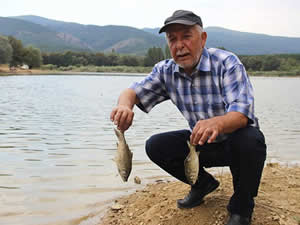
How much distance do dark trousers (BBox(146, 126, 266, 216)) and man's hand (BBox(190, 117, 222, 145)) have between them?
39 cm

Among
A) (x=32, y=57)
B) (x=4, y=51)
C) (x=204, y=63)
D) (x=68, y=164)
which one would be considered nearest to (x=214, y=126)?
(x=204, y=63)

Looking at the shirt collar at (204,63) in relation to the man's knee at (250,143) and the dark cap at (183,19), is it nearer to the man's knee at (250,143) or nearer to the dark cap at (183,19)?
the dark cap at (183,19)

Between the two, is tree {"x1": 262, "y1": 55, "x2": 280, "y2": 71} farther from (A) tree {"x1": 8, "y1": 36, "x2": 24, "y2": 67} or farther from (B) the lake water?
(B) the lake water

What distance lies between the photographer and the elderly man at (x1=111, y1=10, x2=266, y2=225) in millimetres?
3174

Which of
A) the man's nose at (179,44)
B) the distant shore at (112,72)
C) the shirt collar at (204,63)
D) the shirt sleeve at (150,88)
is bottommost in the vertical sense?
the distant shore at (112,72)

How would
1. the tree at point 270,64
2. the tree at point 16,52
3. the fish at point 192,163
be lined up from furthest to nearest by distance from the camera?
the tree at point 270,64, the tree at point 16,52, the fish at point 192,163

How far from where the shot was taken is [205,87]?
3.59 metres

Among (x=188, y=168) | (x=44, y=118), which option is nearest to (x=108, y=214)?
(x=188, y=168)

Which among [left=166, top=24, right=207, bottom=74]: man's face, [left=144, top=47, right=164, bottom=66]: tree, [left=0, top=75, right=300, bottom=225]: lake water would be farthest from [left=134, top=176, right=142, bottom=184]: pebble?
[left=144, top=47, right=164, bottom=66]: tree

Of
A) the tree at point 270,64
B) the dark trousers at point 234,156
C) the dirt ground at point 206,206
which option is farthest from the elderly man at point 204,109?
the tree at point 270,64

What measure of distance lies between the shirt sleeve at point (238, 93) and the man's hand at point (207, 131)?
0.28m

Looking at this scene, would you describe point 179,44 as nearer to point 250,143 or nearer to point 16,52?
point 250,143

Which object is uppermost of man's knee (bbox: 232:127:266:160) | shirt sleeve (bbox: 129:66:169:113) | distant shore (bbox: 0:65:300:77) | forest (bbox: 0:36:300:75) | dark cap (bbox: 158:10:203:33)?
dark cap (bbox: 158:10:203:33)

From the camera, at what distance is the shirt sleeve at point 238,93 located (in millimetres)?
3135
